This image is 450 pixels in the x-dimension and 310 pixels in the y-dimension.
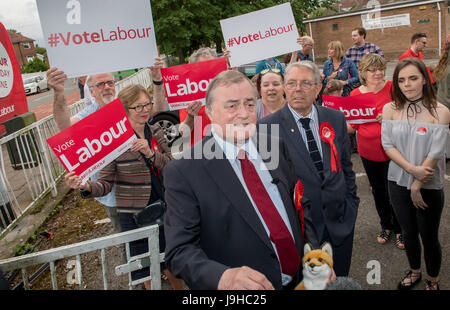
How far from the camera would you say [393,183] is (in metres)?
2.94

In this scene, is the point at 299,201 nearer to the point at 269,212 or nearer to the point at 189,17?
the point at 269,212

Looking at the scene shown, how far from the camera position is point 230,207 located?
5.12 feet

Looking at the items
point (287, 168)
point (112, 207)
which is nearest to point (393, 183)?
point (287, 168)

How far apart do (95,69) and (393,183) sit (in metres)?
2.85

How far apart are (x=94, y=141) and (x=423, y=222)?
2685 mm

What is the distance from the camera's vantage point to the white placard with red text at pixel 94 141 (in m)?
2.45

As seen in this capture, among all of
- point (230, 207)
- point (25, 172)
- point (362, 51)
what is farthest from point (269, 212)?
point (362, 51)

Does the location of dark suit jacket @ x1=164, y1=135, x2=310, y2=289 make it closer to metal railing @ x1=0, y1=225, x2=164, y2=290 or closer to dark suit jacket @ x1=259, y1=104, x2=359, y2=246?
metal railing @ x1=0, y1=225, x2=164, y2=290

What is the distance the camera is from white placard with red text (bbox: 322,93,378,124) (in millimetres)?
3426

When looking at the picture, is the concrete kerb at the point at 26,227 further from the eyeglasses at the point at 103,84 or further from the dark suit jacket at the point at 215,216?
the dark suit jacket at the point at 215,216

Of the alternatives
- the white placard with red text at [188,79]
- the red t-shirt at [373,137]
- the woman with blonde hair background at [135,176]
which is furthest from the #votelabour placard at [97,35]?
the red t-shirt at [373,137]

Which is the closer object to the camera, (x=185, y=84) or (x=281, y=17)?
(x=185, y=84)

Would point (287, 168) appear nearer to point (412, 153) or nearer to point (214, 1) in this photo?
point (412, 153)

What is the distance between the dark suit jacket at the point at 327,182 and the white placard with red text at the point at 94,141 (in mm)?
1165
